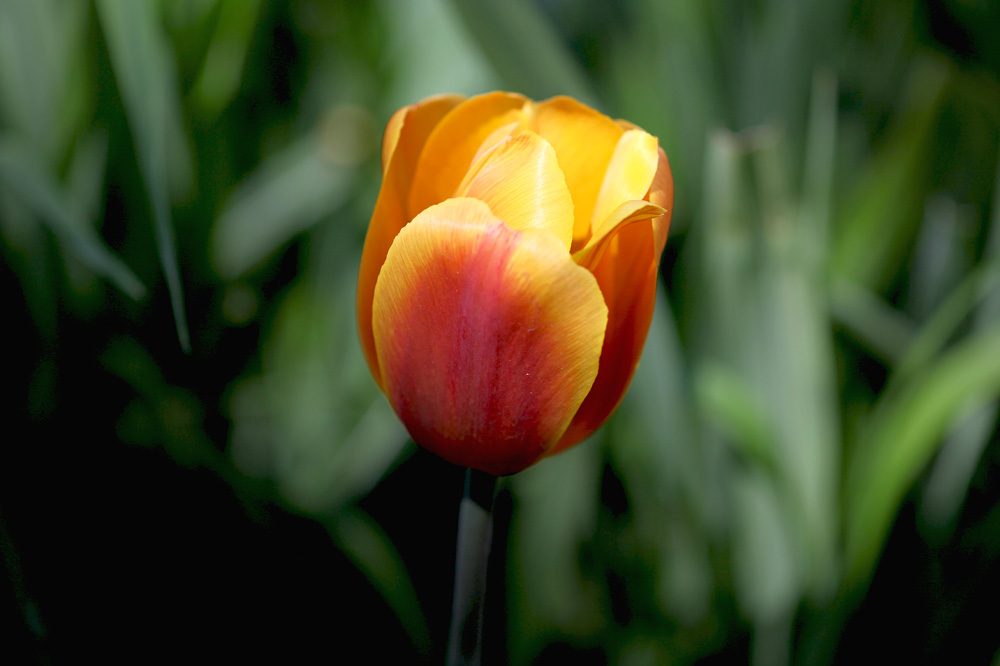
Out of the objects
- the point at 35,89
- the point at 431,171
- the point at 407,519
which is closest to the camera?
the point at 431,171

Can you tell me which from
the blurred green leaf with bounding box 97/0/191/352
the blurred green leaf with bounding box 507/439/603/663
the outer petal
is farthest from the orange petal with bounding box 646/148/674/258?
the blurred green leaf with bounding box 507/439/603/663

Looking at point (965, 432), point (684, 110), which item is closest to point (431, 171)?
point (684, 110)

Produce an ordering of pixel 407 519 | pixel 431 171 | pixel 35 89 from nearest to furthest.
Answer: pixel 431 171 < pixel 35 89 < pixel 407 519

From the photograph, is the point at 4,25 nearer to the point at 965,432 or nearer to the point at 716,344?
the point at 716,344

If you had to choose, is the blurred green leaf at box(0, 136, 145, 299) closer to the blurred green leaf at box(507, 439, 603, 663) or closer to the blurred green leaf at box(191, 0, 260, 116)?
the blurred green leaf at box(191, 0, 260, 116)

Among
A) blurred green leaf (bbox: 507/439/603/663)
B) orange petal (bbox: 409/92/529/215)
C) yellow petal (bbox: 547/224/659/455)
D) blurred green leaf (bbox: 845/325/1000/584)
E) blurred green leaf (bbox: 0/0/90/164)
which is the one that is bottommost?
blurred green leaf (bbox: 507/439/603/663)

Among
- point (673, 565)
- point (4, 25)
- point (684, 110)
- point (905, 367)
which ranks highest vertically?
point (4, 25)

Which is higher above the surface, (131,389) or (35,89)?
(35,89)

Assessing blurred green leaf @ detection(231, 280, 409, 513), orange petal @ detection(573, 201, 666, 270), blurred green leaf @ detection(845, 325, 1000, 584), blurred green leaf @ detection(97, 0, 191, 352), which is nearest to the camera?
orange petal @ detection(573, 201, 666, 270)

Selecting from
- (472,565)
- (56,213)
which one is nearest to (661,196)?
(472,565)
